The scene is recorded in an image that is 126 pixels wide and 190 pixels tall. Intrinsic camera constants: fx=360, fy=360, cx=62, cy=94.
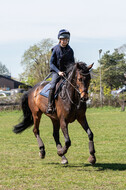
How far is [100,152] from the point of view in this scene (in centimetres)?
1064

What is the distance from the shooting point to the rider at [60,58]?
8703 mm

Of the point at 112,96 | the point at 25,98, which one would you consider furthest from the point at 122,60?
the point at 25,98

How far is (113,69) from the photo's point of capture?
85.8 m

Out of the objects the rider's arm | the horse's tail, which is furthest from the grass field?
the rider's arm

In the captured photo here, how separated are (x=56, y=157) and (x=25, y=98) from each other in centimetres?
249

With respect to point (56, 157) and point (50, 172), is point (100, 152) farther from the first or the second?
point (50, 172)

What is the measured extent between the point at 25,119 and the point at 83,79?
13.4ft

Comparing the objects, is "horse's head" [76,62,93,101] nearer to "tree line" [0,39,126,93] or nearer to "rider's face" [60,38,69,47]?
"rider's face" [60,38,69,47]

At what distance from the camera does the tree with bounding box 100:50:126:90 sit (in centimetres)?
8362

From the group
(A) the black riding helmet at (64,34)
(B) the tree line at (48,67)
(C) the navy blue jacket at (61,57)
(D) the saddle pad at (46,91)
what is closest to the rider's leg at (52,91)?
(C) the navy blue jacket at (61,57)

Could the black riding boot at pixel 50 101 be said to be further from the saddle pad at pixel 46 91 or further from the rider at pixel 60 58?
the saddle pad at pixel 46 91

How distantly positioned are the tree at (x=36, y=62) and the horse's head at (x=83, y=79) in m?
59.9

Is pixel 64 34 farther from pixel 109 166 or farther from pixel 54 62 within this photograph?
pixel 109 166

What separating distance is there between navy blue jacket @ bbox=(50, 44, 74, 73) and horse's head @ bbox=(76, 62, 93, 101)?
100cm
